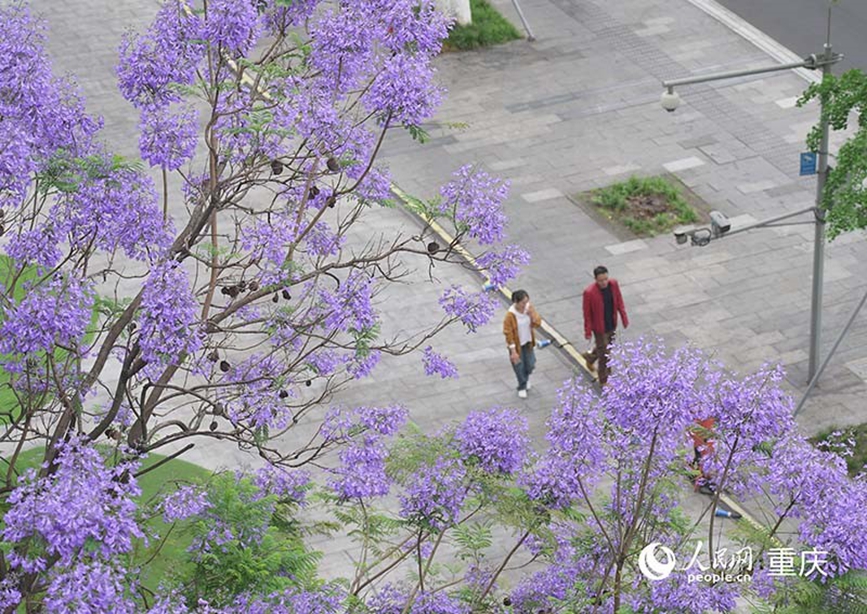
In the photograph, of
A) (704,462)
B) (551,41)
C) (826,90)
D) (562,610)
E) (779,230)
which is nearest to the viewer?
(562,610)

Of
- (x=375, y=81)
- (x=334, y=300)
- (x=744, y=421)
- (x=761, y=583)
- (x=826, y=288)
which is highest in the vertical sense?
(x=375, y=81)

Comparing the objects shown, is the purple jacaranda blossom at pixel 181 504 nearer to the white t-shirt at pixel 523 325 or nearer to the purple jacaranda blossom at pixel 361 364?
the purple jacaranda blossom at pixel 361 364

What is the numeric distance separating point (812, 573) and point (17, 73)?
623 cm

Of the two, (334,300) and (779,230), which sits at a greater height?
(334,300)

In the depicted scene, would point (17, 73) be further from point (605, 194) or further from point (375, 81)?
point (605, 194)

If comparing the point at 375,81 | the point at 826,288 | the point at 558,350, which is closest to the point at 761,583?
the point at 375,81

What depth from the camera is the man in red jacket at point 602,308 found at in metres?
20.4

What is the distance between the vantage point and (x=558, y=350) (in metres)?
22.1

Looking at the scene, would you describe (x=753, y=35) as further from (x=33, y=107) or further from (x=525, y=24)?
(x=33, y=107)

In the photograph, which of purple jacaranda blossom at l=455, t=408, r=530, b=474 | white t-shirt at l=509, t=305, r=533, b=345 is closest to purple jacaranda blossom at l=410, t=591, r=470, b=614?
purple jacaranda blossom at l=455, t=408, r=530, b=474

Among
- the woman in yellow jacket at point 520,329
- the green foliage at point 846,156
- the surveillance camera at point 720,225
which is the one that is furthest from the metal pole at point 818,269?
the woman in yellow jacket at point 520,329

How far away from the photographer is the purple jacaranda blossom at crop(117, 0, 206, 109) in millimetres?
12141

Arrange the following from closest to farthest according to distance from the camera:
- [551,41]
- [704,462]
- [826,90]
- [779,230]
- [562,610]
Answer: [562,610], [704,462], [826,90], [779,230], [551,41]

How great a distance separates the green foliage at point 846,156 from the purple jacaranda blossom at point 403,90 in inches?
327
